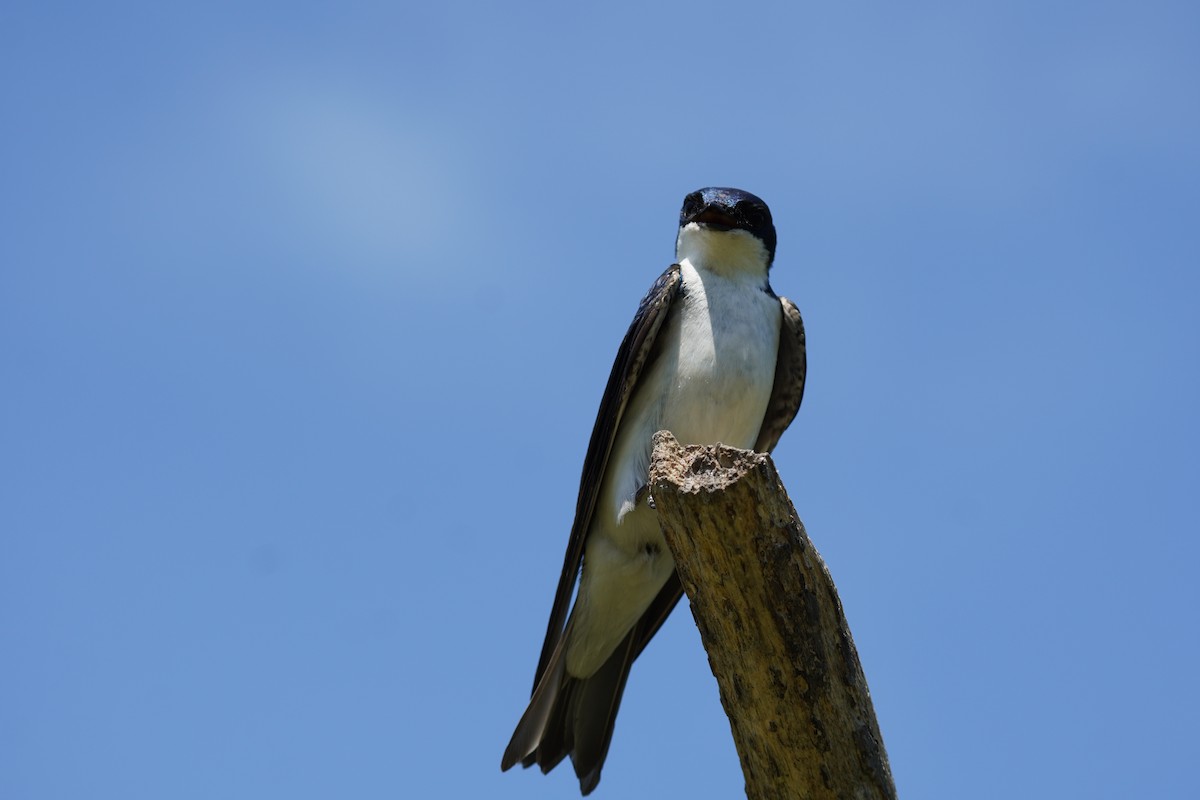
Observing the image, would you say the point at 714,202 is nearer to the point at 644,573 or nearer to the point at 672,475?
the point at 644,573

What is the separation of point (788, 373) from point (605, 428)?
1189 millimetres

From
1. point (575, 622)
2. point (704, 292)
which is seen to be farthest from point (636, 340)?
point (575, 622)

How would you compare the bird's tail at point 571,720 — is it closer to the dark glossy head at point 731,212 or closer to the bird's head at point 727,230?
the bird's head at point 727,230

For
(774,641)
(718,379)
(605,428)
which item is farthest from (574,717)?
(774,641)

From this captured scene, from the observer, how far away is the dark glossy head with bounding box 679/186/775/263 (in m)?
6.98

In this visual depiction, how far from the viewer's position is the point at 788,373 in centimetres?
707

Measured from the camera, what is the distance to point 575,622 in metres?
6.68

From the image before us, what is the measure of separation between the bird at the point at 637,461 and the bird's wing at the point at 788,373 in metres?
0.14

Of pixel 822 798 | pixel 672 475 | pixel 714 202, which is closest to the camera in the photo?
pixel 822 798

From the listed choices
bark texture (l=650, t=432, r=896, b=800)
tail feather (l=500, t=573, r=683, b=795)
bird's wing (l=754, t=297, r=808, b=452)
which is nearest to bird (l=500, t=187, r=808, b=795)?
tail feather (l=500, t=573, r=683, b=795)

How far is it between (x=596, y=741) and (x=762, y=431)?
2.04 meters

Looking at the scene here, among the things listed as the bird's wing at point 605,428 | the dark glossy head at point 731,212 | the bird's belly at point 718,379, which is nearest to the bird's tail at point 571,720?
the bird's wing at point 605,428

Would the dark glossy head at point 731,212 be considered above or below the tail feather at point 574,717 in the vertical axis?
above

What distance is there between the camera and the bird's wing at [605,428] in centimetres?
661
